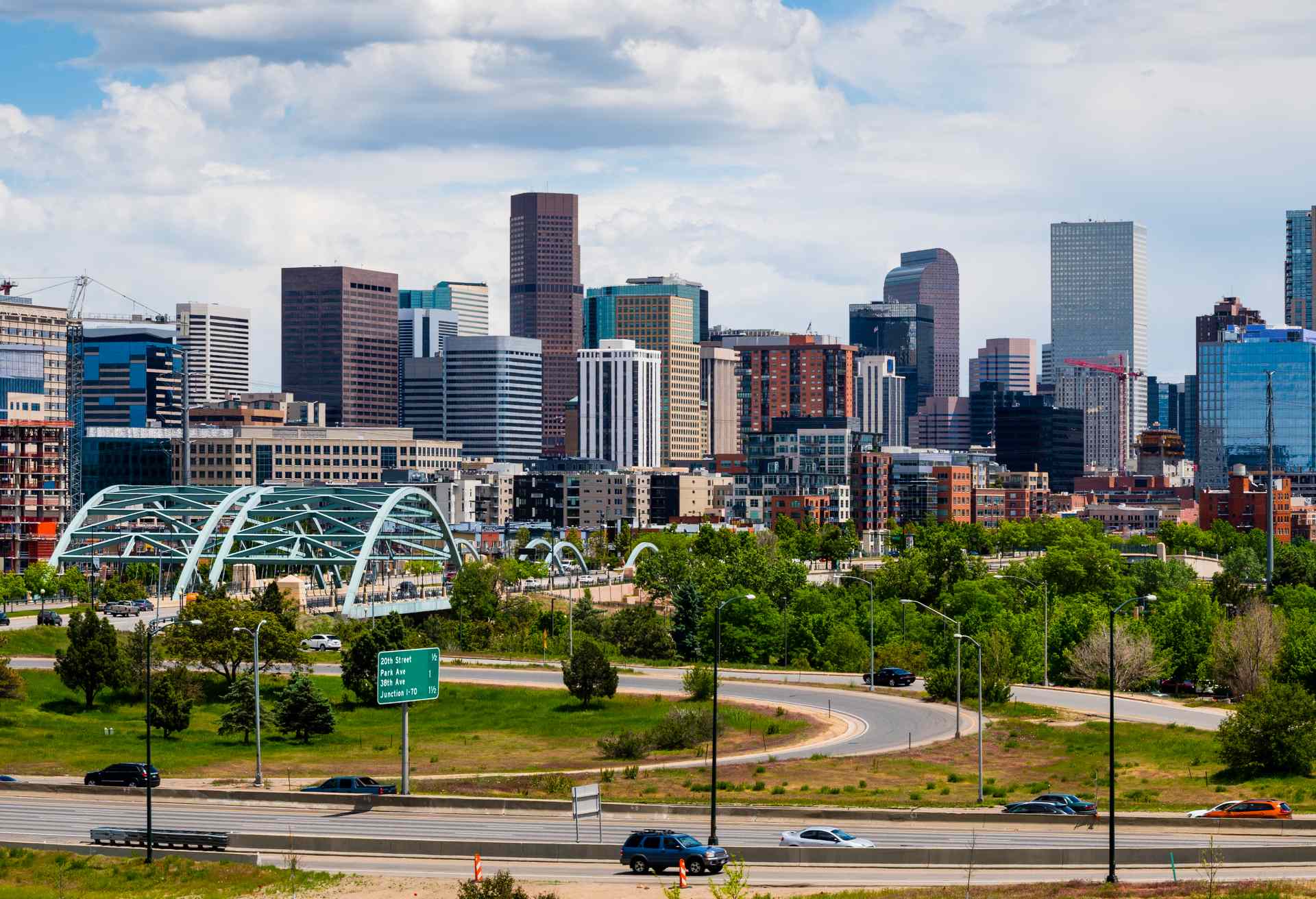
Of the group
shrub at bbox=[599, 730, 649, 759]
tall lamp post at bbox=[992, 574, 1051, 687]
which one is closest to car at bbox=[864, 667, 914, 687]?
tall lamp post at bbox=[992, 574, 1051, 687]

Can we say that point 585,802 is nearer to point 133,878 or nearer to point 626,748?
point 133,878

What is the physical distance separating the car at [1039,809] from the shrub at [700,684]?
38.3 meters

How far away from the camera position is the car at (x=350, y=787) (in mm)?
80688

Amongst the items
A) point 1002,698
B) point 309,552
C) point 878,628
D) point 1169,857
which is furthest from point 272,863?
point 309,552

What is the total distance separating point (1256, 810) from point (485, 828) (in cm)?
3018

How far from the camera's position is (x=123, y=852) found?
6700cm

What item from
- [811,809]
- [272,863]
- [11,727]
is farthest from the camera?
[11,727]

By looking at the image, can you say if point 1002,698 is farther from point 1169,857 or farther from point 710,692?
point 1169,857

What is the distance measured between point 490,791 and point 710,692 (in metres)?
32.0

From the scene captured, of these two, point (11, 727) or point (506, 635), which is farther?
point (506, 635)

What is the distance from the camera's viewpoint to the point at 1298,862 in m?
59.9

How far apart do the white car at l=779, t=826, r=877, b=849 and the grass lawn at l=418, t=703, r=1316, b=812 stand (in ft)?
32.8

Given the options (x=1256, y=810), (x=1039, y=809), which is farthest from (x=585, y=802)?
(x=1256, y=810)

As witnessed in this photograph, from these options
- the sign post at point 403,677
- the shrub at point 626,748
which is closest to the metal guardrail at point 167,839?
the sign post at point 403,677
